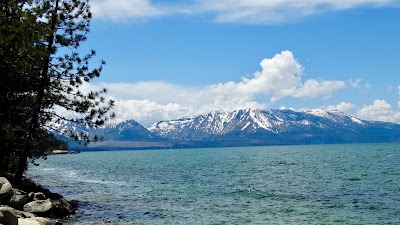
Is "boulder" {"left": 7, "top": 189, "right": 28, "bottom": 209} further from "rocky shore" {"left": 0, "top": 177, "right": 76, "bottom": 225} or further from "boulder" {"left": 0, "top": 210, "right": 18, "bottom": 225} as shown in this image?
"boulder" {"left": 0, "top": 210, "right": 18, "bottom": 225}

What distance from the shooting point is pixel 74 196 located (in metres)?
52.0

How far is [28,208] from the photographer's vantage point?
1224 inches

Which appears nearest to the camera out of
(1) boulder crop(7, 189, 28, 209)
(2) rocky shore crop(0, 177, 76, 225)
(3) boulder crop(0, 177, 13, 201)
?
(2) rocky shore crop(0, 177, 76, 225)

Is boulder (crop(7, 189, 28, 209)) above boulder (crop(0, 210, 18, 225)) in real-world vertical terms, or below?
below

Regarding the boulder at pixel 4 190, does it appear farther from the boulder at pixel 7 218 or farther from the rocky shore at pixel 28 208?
the boulder at pixel 7 218

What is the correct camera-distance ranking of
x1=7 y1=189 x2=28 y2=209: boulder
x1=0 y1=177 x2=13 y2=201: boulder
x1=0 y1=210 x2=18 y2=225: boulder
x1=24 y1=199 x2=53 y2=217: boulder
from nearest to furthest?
x1=0 y1=210 x2=18 y2=225: boulder < x1=0 y1=177 x2=13 y2=201: boulder < x1=7 y1=189 x2=28 y2=209: boulder < x1=24 y1=199 x2=53 y2=217: boulder

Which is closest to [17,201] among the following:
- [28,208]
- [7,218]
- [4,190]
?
[28,208]

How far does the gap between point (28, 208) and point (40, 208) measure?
89 centimetres

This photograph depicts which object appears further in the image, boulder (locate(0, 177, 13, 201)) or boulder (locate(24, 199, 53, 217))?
boulder (locate(24, 199, 53, 217))

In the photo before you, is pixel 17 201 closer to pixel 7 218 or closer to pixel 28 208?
pixel 28 208

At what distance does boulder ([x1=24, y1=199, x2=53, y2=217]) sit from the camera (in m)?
31.0

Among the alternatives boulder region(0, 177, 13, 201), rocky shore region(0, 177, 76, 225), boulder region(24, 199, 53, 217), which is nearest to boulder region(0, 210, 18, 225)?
rocky shore region(0, 177, 76, 225)

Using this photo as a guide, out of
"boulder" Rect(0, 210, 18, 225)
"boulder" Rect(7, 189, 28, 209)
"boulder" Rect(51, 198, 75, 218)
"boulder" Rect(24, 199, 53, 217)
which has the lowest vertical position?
"boulder" Rect(51, 198, 75, 218)

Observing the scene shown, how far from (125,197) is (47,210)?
21.6 metres
